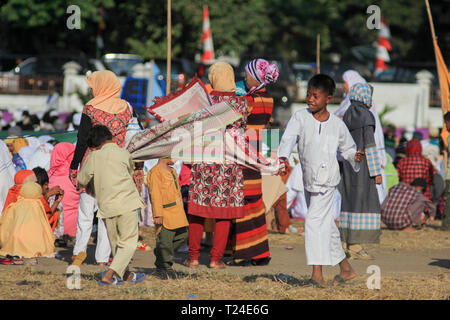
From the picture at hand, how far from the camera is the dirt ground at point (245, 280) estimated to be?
21.4ft

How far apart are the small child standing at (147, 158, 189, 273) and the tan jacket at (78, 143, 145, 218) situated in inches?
28.6

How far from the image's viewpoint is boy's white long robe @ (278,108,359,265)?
684cm

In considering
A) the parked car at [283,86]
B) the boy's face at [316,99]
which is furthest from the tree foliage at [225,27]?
the boy's face at [316,99]

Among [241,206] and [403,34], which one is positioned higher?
[403,34]

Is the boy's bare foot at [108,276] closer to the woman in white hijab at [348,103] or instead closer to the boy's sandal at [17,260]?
the boy's sandal at [17,260]

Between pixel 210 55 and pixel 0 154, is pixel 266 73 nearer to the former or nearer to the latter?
pixel 0 154

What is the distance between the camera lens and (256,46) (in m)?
36.9

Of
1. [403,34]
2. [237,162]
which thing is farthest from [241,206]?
[403,34]

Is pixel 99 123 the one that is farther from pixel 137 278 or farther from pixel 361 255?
pixel 361 255

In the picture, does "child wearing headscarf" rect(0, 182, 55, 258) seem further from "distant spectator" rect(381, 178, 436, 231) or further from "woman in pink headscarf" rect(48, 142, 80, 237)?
"distant spectator" rect(381, 178, 436, 231)

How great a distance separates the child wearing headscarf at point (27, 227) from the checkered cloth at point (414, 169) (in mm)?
6050

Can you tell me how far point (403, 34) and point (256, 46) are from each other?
24.2 feet

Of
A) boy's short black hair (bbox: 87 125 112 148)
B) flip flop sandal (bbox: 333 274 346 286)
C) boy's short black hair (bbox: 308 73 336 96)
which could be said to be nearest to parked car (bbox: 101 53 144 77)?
boy's short black hair (bbox: 87 125 112 148)

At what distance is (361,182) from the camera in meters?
8.75
